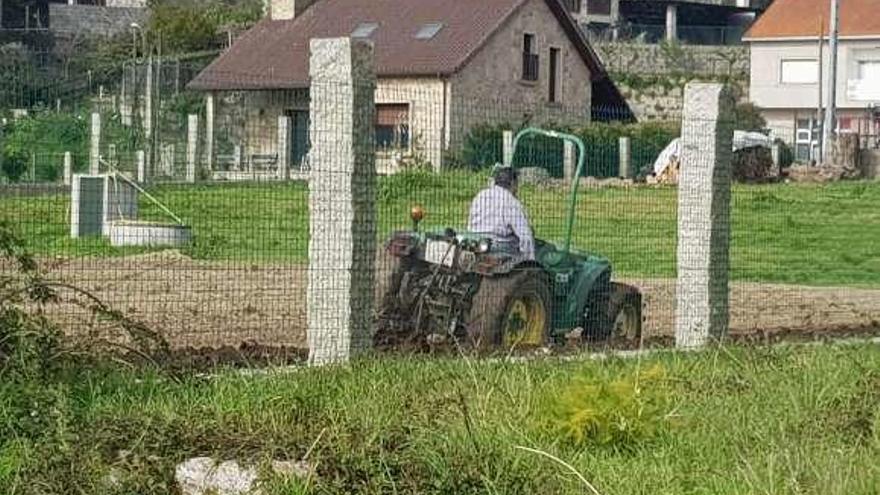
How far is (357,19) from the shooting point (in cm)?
5466

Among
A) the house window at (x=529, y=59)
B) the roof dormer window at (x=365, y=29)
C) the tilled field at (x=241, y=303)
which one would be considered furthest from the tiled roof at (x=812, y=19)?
the tilled field at (x=241, y=303)

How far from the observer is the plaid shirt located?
1497cm

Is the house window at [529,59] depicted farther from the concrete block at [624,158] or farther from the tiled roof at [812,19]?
the concrete block at [624,158]

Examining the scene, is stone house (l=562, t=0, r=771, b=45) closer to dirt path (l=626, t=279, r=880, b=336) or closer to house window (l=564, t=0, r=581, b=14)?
house window (l=564, t=0, r=581, b=14)

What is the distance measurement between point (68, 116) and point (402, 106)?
607 centimetres

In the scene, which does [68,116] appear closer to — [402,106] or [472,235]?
[472,235]

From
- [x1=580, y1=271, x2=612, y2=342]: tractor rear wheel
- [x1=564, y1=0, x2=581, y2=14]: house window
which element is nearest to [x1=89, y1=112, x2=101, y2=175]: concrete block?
[x1=580, y1=271, x2=612, y2=342]: tractor rear wheel

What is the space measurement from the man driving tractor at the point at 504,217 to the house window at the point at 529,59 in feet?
123

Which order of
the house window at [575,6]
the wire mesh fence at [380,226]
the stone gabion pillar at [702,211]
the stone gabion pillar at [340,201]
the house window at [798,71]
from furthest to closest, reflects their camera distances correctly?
the house window at [575,6] < the house window at [798,71] < the stone gabion pillar at [702,211] < the wire mesh fence at [380,226] < the stone gabion pillar at [340,201]

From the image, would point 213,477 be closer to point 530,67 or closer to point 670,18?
point 530,67

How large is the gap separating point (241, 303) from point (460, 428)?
825 cm

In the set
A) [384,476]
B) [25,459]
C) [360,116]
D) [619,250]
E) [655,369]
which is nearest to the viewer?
[384,476]

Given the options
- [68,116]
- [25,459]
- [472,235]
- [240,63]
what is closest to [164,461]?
[25,459]

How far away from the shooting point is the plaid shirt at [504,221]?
1497 centimetres
